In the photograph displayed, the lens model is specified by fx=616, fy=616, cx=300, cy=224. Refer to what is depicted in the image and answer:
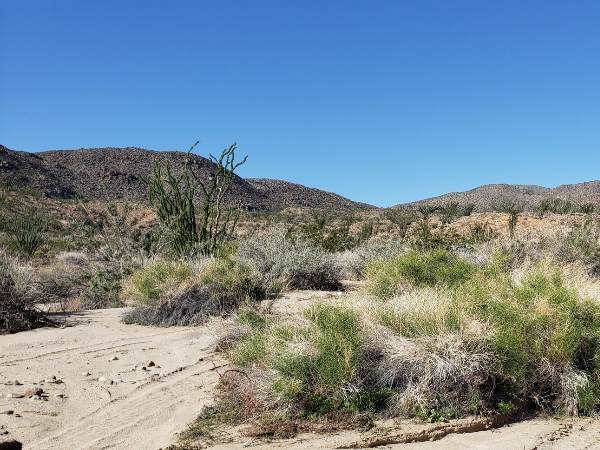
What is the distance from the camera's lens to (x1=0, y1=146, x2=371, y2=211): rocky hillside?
58.9 metres

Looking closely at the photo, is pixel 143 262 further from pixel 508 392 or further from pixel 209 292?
pixel 508 392

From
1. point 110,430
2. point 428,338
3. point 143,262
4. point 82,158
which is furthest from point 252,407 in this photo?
point 82,158

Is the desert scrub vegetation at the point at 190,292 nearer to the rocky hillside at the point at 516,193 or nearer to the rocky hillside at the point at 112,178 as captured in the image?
the rocky hillside at the point at 112,178

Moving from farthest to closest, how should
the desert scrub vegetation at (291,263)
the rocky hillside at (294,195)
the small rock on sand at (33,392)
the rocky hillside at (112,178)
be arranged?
the rocky hillside at (294,195) → the rocky hillside at (112,178) → the desert scrub vegetation at (291,263) → the small rock on sand at (33,392)

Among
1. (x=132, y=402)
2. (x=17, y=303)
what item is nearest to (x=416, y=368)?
(x=132, y=402)

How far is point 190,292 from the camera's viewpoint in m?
11.0

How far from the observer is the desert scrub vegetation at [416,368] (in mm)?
5461

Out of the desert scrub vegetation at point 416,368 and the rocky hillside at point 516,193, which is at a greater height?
the rocky hillside at point 516,193

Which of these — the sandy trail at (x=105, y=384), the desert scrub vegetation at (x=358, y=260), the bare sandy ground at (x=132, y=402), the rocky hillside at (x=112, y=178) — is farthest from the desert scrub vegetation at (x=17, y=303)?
the rocky hillside at (x=112, y=178)

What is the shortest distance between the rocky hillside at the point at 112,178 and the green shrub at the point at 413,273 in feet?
143

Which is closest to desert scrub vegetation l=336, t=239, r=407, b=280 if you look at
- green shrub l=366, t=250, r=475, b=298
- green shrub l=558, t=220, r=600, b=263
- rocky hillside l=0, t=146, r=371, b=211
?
green shrub l=558, t=220, r=600, b=263

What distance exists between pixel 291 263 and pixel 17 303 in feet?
20.3

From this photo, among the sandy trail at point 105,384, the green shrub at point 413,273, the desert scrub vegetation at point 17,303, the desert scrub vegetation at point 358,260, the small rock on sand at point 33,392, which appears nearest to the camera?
the sandy trail at point 105,384

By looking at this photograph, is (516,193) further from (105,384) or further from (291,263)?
(105,384)
